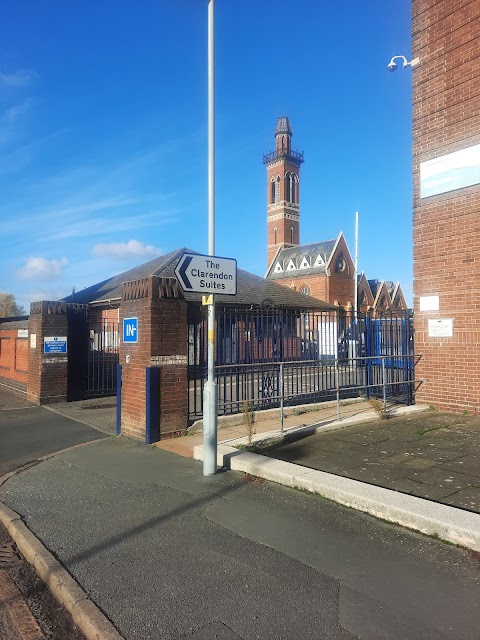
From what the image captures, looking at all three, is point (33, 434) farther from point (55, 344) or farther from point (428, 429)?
point (428, 429)

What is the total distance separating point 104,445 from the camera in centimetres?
816

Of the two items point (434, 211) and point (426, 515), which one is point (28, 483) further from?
point (434, 211)

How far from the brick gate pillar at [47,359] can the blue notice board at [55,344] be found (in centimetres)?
6

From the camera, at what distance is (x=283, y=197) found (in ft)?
239

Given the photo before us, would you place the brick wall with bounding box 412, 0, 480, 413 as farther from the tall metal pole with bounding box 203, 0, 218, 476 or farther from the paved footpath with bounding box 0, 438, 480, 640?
the paved footpath with bounding box 0, 438, 480, 640

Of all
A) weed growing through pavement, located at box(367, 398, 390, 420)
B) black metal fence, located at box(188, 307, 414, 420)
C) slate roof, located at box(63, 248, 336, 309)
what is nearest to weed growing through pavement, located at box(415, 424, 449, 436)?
weed growing through pavement, located at box(367, 398, 390, 420)

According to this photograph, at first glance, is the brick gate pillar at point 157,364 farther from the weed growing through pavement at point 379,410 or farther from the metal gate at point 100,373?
the metal gate at point 100,373

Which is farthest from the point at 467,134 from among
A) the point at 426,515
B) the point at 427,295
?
the point at 426,515

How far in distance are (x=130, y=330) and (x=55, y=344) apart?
556 centimetres

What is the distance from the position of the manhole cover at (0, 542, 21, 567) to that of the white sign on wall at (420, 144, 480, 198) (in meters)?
9.64

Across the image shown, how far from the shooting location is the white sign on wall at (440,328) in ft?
32.6

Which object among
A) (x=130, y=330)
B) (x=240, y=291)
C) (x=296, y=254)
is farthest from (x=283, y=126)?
(x=130, y=330)

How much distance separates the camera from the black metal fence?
10062 mm

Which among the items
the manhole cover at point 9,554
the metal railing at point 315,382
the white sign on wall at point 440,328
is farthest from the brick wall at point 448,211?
the manhole cover at point 9,554
